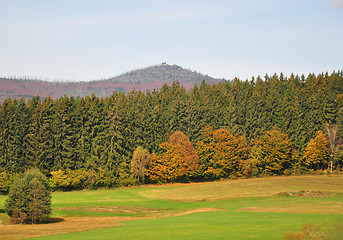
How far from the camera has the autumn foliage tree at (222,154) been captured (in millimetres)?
97250

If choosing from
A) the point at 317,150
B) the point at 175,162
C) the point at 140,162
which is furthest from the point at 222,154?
the point at 317,150

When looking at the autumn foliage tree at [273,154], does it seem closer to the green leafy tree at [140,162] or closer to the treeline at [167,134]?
the treeline at [167,134]

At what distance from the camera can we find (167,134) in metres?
104

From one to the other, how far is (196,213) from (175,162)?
46934 millimetres

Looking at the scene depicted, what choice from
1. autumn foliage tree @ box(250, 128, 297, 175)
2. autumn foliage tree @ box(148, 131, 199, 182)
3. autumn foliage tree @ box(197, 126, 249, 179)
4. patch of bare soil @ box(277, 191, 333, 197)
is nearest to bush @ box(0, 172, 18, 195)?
autumn foliage tree @ box(148, 131, 199, 182)

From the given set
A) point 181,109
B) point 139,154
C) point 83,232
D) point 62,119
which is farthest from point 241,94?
point 83,232

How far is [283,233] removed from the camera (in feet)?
99.8

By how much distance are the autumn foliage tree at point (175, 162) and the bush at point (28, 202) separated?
4719cm

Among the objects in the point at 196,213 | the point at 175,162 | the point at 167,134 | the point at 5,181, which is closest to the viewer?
the point at 196,213

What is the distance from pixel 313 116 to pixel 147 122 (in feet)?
136

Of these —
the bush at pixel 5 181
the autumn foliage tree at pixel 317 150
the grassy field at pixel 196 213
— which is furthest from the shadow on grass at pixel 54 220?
the autumn foliage tree at pixel 317 150

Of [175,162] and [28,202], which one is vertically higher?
[28,202]

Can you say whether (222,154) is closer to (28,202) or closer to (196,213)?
(196,213)

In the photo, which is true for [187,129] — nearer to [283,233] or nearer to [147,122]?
[147,122]
